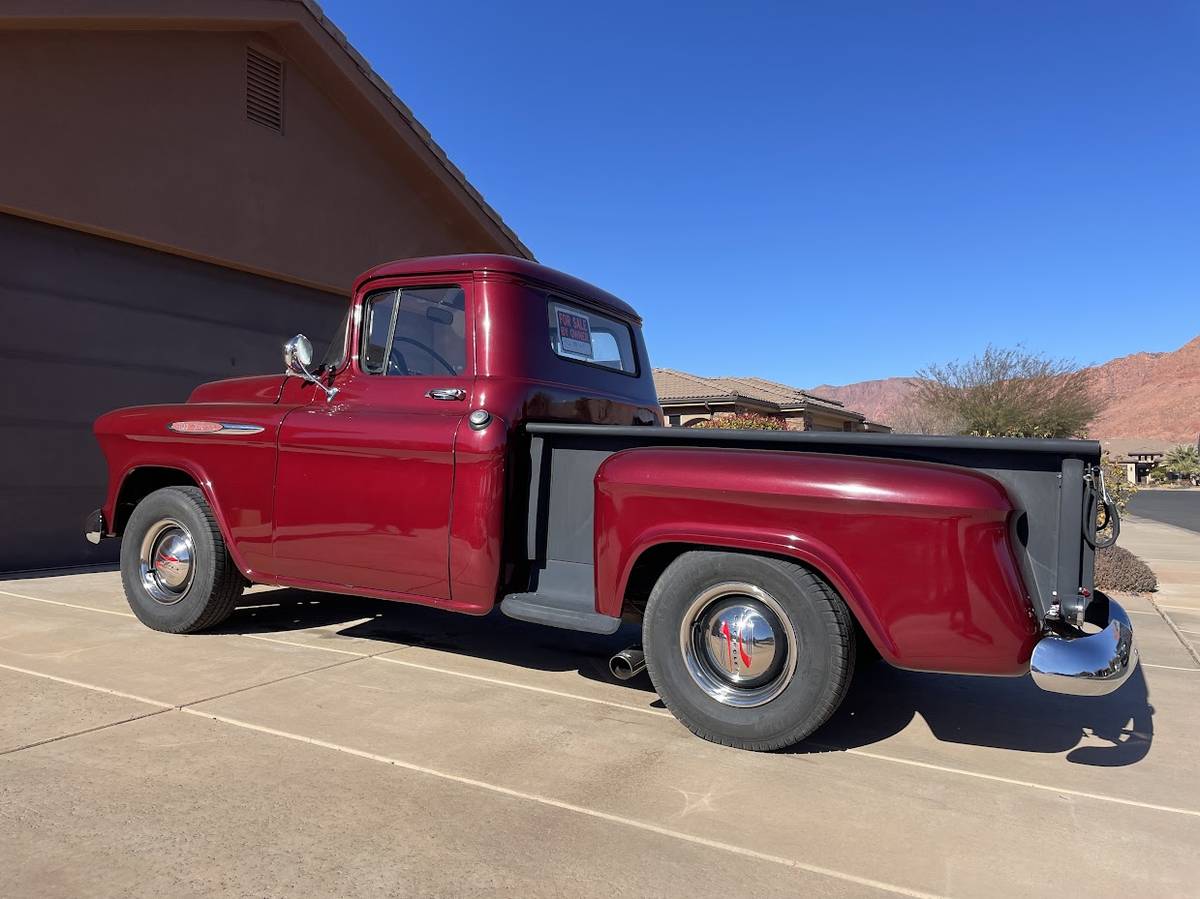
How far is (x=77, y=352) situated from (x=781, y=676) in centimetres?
706

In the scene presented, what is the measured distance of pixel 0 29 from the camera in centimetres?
648

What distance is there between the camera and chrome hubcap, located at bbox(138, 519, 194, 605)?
4793mm

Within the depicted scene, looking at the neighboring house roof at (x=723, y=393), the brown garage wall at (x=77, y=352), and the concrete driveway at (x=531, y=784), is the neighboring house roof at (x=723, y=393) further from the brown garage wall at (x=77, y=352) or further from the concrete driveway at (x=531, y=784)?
the concrete driveway at (x=531, y=784)

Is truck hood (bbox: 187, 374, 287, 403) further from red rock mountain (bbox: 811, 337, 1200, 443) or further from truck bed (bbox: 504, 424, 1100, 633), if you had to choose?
red rock mountain (bbox: 811, 337, 1200, 443)

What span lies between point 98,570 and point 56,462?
1.02m

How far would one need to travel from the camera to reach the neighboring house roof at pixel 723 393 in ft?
78.8

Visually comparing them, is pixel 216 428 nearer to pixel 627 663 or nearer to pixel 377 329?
pixel 377 329

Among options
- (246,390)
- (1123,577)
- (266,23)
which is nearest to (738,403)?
(1123,577)

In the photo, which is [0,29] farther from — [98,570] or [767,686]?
[767,686]

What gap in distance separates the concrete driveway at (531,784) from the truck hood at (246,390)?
1.44m

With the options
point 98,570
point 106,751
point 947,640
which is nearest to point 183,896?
point 106,751

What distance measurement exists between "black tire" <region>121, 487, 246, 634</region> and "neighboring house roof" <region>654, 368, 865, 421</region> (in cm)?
1769

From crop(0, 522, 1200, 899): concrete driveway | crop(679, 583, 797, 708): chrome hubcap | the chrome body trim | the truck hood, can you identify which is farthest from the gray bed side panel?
the truck hood

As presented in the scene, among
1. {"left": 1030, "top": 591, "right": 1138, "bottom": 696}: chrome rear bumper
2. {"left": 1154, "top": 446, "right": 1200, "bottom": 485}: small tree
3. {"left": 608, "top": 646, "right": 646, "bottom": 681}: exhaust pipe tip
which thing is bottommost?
{"left": 1154, "top": 446, "right": 1200, "bottom": 485}: small tree
